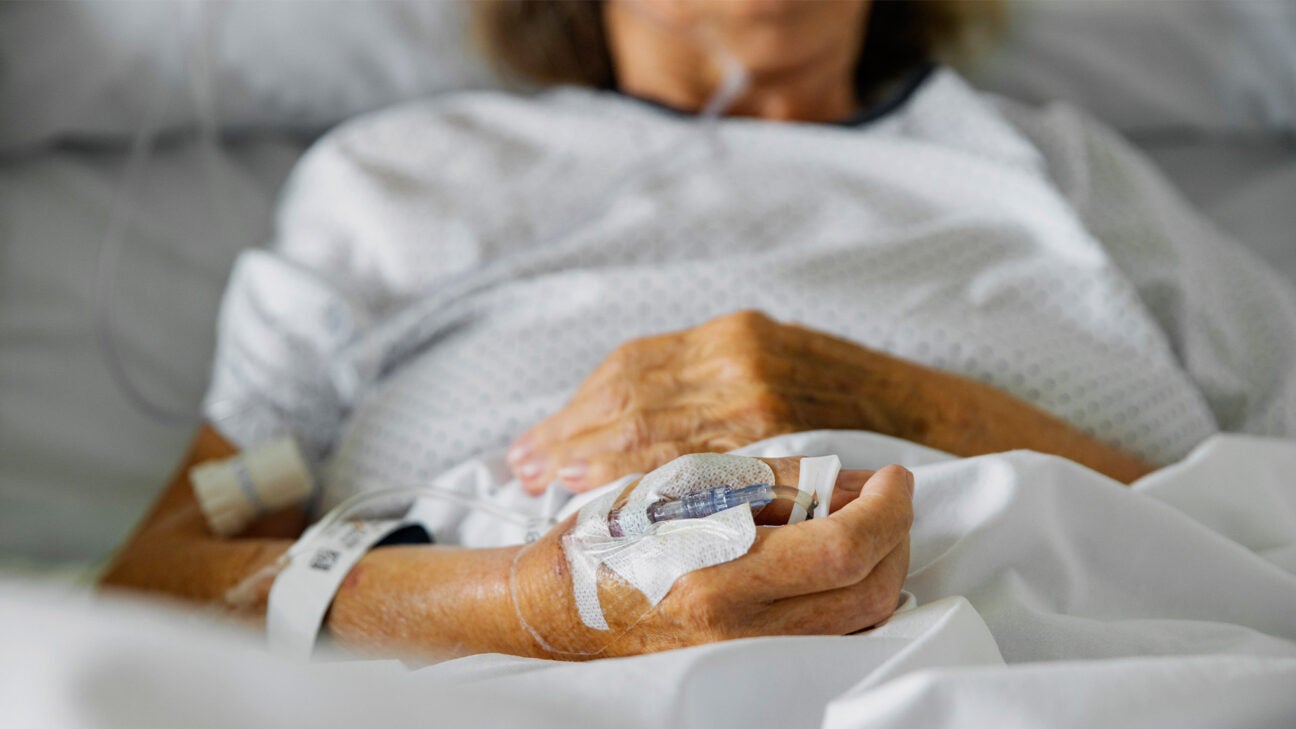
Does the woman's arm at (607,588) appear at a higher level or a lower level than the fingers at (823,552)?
lower

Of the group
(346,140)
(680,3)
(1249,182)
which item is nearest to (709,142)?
(680,3)

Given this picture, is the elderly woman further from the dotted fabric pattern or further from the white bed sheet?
the white bed sheet

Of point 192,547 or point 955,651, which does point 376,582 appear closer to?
point 192,547

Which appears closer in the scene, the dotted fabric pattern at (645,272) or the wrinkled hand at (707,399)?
the wrinkled hand at (707,399)

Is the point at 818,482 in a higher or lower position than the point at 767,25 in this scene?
lower

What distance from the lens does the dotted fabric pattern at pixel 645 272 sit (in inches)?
36.7

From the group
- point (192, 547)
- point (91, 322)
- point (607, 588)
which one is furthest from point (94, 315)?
point (607, 588)

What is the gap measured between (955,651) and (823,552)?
88 mm

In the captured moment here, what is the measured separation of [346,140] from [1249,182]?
50.7 inches

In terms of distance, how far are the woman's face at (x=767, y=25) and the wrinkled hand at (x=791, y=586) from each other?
68cm

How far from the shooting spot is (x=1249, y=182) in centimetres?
157

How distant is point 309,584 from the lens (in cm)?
75

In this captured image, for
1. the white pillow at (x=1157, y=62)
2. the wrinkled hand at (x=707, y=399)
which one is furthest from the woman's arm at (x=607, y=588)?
the white pillow at (x=1157, y=62)

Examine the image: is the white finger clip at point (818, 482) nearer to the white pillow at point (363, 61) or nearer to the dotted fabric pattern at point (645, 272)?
the dotted fabric pattern at point (645, 272)
